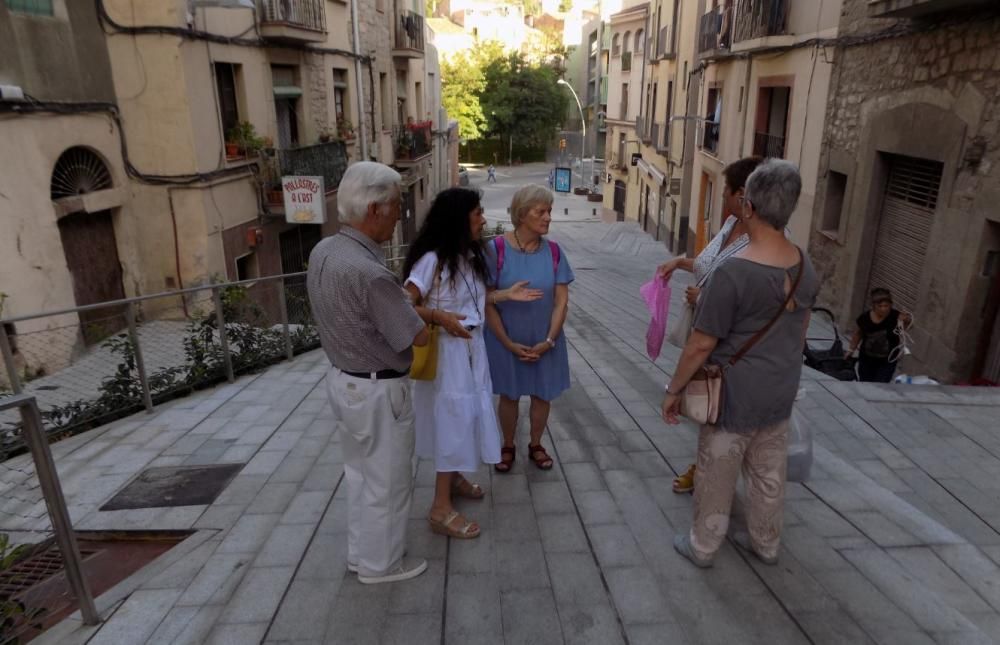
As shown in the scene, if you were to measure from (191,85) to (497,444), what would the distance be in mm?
8720

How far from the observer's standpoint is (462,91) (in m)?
43.4

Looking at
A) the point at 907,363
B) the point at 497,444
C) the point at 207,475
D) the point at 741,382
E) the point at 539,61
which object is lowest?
the point at 907,363

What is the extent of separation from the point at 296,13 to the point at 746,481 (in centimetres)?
1211

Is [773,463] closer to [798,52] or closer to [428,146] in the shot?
[798,52]

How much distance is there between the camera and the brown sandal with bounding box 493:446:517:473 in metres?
3.47

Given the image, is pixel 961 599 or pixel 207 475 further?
pixel 207 475

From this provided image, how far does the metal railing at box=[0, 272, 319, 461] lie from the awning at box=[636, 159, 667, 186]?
57.5 feet

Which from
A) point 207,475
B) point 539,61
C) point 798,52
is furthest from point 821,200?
point 539,61

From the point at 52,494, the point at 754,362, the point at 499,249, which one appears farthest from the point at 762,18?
the point at 52,494

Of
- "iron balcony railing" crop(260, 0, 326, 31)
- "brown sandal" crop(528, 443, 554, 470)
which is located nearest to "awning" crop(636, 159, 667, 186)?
"iron balcony railing" crop(260, 0, 326, 31)

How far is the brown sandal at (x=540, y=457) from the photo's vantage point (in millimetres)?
3486

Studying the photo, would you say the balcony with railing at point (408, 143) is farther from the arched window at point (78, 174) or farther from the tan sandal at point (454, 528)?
the tan sandal at point (454, 528)

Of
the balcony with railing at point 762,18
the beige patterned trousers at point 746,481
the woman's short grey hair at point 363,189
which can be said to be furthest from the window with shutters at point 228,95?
the beige patterned trousers at point 746,481

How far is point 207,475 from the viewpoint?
3838 mm
